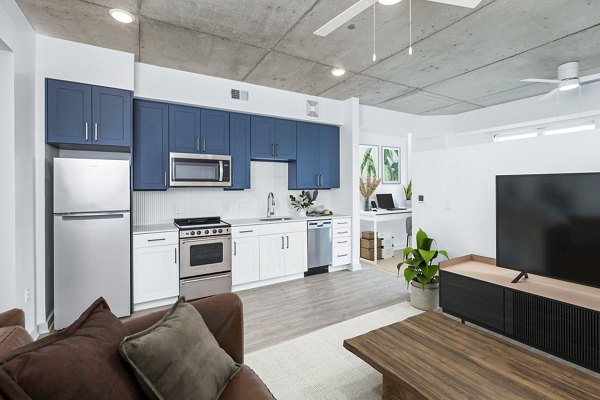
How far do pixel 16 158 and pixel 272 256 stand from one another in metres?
2.94

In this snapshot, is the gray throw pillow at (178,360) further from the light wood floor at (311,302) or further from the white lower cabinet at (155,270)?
the white lower cabinet at (155,270)

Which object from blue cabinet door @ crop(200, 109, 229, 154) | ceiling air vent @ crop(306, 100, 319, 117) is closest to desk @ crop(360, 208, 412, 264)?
ceiling air vent @ crop(306, 100, 319, 117)

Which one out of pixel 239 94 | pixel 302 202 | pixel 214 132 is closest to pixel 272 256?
pixel 302 202

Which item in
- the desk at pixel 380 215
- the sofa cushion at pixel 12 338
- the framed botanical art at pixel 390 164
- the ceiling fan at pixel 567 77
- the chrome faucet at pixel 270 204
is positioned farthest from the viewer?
the framed botanical art at pixel 390 164

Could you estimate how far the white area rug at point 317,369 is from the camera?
2.04m

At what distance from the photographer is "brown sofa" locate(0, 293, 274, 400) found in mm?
1106

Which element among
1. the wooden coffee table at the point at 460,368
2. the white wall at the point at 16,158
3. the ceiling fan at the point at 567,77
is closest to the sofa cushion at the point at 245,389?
the wooden coffee table at the point at 460,368

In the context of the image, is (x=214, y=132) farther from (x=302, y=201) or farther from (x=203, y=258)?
(x=302, y=201)

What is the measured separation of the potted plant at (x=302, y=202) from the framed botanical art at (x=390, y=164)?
2.16 meters

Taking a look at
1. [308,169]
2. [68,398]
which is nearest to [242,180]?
[308,169]

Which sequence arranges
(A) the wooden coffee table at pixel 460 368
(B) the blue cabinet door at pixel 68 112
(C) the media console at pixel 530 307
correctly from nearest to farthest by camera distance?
(A) the wooden coffee table at pixel 460 368, (C) the media console at pixel 530 307, (B) the blue cabinet door at pixel 68 112

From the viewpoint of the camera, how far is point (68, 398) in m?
0.84

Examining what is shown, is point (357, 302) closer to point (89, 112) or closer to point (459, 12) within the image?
point (459, 12)

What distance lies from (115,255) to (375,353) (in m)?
2.78
